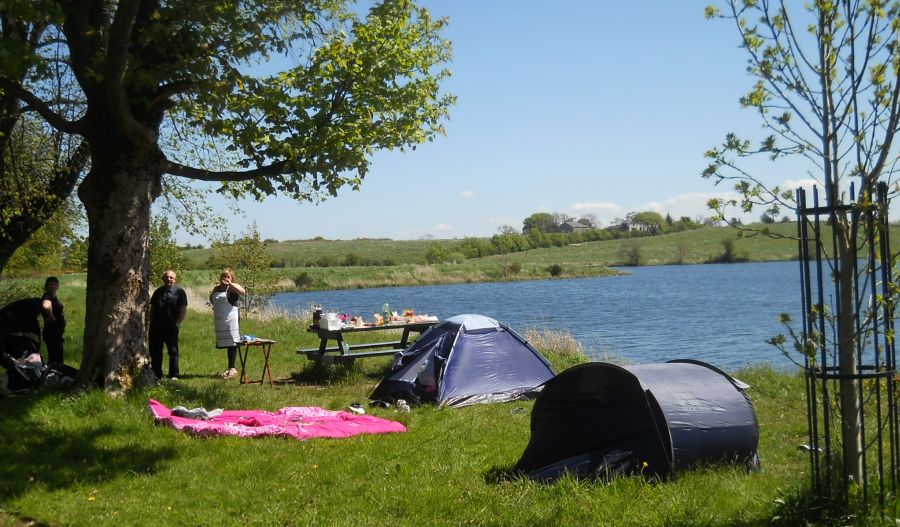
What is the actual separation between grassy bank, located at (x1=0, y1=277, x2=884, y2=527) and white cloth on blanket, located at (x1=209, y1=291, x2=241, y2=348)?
2.17m

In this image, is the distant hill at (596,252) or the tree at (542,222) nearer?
the distant hill at (596,252)

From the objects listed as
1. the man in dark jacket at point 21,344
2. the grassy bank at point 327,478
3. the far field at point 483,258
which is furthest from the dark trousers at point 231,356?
the far field at point 483,258

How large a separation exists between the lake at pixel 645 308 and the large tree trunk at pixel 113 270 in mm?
6613

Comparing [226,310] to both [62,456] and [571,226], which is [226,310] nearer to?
[62,456]

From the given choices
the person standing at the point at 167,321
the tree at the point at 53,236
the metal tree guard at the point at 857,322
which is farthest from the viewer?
the tree at the point at 53,236

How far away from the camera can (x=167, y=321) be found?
11.8 m

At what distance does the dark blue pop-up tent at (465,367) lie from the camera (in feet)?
33.7

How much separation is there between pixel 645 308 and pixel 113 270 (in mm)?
31037

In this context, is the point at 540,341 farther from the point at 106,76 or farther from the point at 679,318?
the point at 679,318

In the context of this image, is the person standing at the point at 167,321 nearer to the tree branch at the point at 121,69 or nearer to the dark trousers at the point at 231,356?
the dark trousers at the point at 231,356

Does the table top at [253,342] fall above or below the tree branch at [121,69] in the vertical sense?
below

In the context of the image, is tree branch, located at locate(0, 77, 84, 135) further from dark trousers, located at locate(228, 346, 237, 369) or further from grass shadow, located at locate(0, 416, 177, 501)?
dark trousers, located at locate(228, 346, 237, 369)

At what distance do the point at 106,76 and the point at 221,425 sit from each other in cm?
377

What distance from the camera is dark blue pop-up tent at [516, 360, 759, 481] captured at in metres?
6.20
